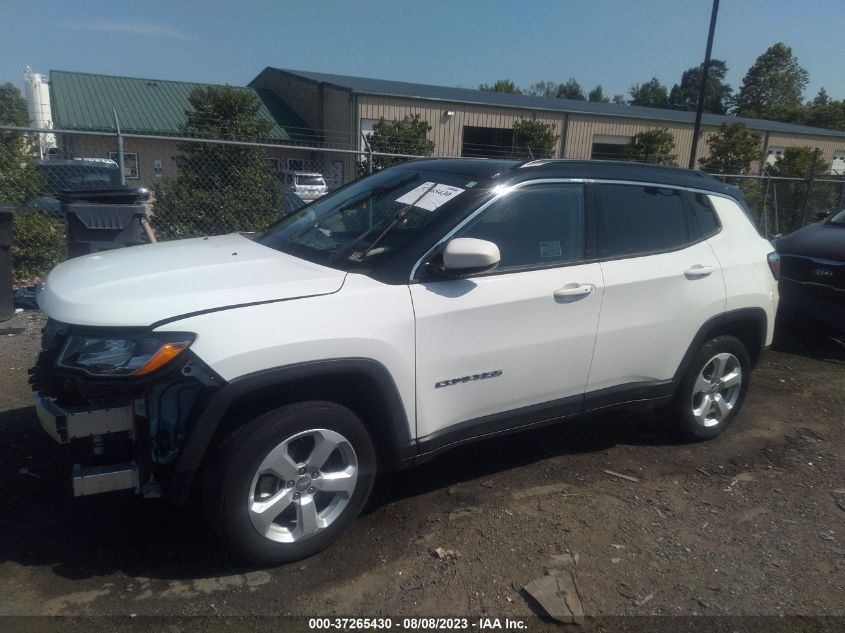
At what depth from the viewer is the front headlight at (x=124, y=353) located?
2527mm

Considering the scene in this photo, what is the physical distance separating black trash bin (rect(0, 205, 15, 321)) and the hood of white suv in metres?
3.45

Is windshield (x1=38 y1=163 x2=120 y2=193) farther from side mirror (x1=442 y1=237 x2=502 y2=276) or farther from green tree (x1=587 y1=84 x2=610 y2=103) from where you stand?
green tree (x1=587 y1=84 x2=610 y2=103)

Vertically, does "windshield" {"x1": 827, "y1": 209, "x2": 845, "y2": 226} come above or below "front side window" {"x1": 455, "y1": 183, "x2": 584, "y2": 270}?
below

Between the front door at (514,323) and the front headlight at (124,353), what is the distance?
3.50 feet

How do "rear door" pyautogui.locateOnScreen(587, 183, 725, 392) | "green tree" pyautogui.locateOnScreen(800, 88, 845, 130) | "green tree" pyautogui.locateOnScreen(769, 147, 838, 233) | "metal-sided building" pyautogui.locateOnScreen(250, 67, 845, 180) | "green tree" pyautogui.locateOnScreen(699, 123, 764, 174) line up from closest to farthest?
"rear door" pyautogui.locateOnScreen(587, 183, 725, 392)
"green tree" pyautogui.locateOnScreen(769, 147, 838, 233)
"green tree" pyautogui.locateOnScreen(699, 123, 764, 174)
"metal-sided building" pyautogui.locateOnScreen(250, 67, 845, 180)
"green tree" pyautogui.locateOnScreen(800, 88, 845, 130)

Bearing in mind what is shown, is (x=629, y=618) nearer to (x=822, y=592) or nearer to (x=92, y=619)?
(x=822, y=592)

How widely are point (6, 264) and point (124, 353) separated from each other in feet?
15.3

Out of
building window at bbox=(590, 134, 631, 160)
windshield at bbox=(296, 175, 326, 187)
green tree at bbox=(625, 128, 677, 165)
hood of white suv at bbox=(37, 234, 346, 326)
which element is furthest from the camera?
building window at bbox=(590, 134, 631, 160)

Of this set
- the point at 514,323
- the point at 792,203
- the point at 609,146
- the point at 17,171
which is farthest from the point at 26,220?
the point at 609,146

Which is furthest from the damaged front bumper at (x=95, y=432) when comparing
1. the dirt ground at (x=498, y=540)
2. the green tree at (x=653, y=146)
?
the green tree at (x=653, y=146)

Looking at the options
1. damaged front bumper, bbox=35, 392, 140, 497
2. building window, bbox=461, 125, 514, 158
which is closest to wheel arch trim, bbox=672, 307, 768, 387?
damaged front bumper, bbox=35, 392, 140, 497

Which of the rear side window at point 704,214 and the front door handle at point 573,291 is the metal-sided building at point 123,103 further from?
the front door handle at point 573,291

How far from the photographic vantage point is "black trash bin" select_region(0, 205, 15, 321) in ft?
20.1

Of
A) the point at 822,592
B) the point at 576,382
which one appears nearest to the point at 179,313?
the point at 576,382
